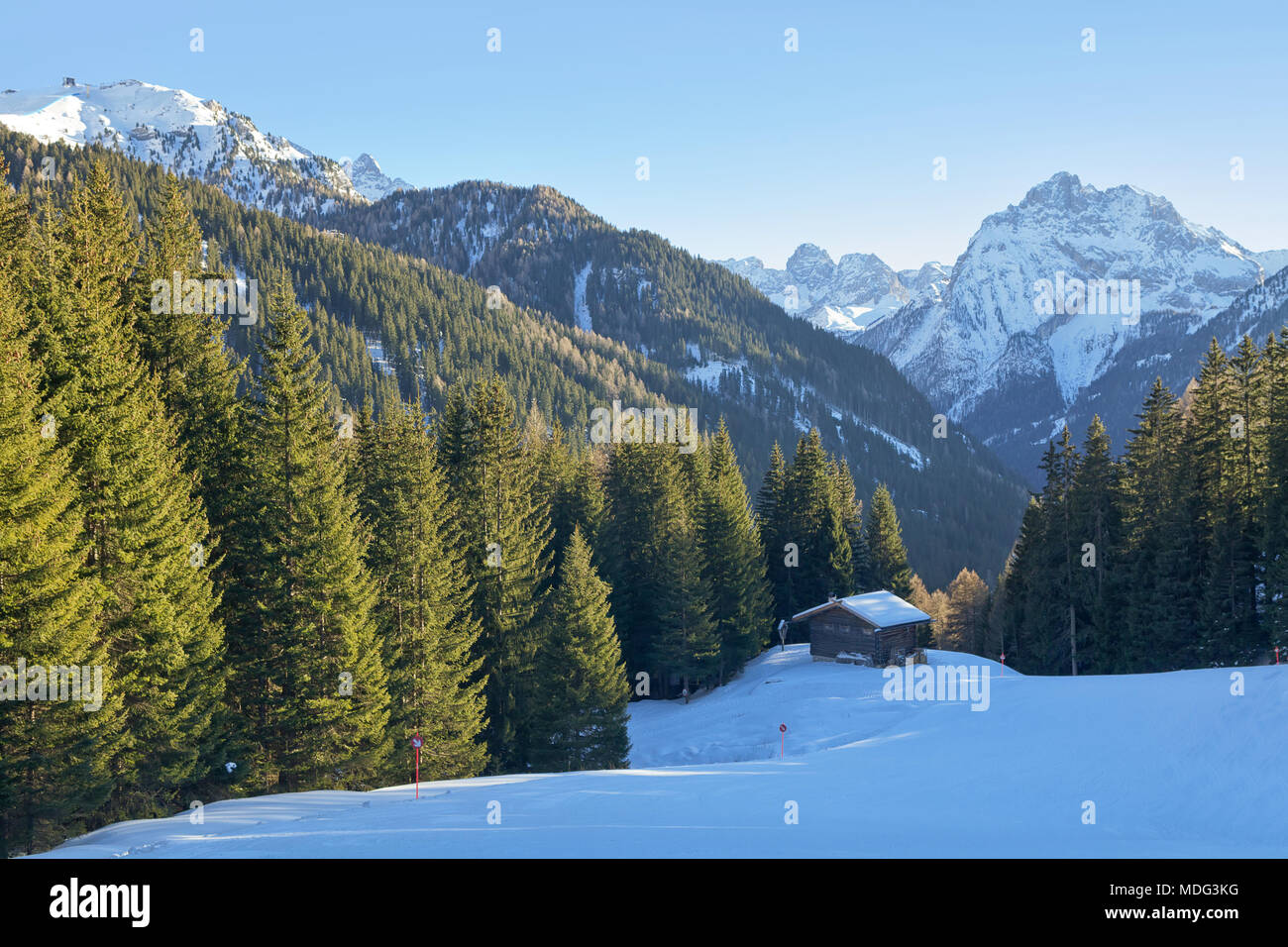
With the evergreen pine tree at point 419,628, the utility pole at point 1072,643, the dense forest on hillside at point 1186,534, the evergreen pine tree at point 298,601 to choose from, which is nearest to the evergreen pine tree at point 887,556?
the dense forest on hillside at point 1186,534

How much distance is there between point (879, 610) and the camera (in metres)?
46.1

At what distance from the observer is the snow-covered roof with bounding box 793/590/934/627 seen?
1769 inches

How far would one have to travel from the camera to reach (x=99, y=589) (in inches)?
733

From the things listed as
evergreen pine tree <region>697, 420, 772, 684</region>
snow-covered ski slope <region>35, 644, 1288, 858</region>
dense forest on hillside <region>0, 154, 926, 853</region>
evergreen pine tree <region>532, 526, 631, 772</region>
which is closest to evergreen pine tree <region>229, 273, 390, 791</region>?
dense forest on hillside <region>0, 154, 926, 853</region>

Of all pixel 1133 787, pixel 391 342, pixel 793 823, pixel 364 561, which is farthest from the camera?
pixel 391 342

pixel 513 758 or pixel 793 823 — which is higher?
pixel 793 823

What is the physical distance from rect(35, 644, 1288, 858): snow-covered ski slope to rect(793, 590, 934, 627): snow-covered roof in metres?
17.4

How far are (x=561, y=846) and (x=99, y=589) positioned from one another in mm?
13389

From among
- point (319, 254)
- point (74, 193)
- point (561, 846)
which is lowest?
point (561, 846)

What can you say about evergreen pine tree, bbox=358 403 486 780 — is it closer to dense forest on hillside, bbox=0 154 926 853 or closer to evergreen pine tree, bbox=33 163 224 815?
dense forest on hillside, bbox=0 154 926 853

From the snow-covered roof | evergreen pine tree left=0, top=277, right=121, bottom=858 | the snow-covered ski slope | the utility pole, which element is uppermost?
evergreen pine tree left=0, top=277, right=121, bottom=858
